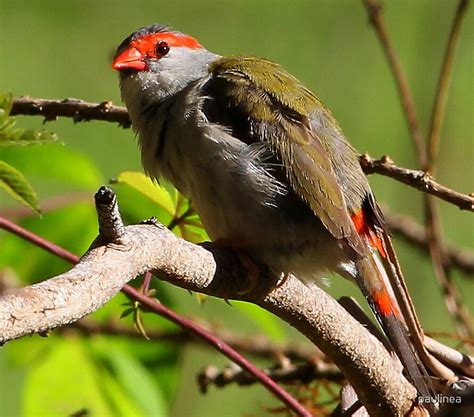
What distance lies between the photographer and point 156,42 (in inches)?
129

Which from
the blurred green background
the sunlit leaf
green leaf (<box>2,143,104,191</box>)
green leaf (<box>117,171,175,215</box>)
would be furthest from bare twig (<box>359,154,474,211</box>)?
the blurred green background

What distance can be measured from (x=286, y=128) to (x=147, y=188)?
42cm

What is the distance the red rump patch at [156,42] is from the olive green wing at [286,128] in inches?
19.3

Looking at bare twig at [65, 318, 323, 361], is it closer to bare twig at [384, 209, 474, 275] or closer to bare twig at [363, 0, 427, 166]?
bare twig at [384, 209, 474, 275]

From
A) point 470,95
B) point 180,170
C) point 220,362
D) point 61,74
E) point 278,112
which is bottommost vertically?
point 220,362

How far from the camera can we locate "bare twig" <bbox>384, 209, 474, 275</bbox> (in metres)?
4.28

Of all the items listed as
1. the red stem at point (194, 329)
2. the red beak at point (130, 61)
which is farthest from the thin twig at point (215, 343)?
the red beak at point (130, 61)

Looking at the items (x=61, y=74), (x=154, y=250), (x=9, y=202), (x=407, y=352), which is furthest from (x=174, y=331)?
(x=61, y=74)

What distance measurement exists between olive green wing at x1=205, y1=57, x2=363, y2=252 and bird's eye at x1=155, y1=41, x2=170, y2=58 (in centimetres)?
50

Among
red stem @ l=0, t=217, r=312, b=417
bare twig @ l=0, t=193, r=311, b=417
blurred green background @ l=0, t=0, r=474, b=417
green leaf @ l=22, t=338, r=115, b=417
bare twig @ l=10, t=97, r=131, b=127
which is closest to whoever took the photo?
bare twig @ l=0, t=193, r=311, b=417

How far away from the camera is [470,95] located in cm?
931

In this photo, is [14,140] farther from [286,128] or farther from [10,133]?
[286,128]

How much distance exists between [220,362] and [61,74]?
13.5 feet

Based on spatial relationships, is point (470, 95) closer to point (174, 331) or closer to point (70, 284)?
point (174, 331)
